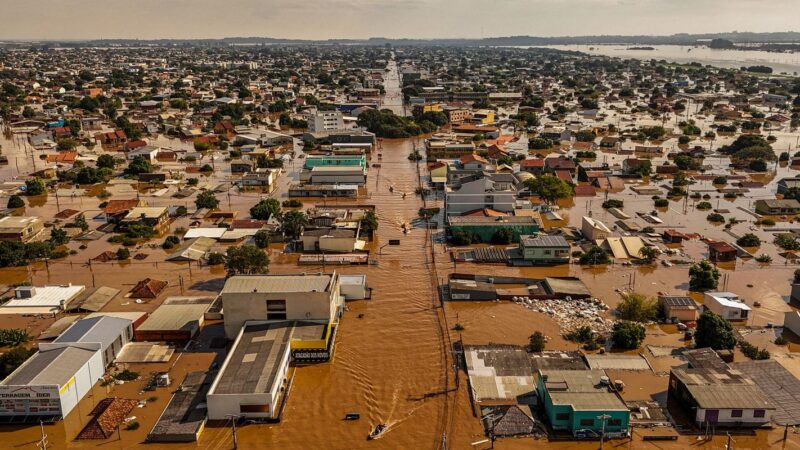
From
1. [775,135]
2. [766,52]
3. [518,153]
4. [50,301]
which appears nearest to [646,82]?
[775,135]

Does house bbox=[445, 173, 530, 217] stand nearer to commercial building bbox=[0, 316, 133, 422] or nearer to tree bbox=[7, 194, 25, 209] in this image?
commercial building bbox=[0, 316, 133, 422]

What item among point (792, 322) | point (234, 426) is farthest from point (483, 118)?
point (234, 426)

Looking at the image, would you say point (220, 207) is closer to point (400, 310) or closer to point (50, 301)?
point (50, 301)

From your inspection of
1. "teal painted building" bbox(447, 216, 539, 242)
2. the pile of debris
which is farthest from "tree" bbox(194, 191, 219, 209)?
the pile of debris

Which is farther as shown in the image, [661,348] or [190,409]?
[661,348]

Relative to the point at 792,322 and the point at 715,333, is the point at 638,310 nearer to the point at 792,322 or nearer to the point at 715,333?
the point at 715,333

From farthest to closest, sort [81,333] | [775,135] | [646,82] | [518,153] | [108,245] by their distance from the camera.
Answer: [646,82], [775,135], [518,153], [108,245], [81,333]
